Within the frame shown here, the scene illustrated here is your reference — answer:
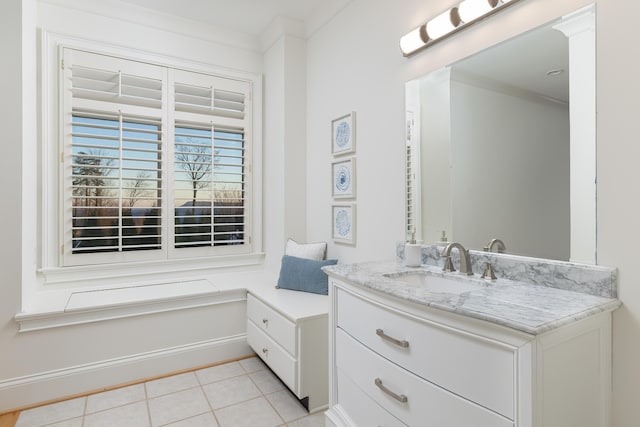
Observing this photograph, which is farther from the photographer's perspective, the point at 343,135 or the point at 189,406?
the point at 343,135

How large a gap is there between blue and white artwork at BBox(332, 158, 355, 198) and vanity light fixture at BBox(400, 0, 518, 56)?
0.80 m

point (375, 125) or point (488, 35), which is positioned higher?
point (488, 35)

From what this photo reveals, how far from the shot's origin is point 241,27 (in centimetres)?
312

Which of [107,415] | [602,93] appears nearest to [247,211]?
[107,415]

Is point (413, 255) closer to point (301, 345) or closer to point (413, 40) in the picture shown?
point (301, 345)

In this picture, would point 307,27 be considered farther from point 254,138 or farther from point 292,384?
point 292,384

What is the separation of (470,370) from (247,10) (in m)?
2.97

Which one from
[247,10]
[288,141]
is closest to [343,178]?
[288,141]

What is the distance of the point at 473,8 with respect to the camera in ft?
5.11

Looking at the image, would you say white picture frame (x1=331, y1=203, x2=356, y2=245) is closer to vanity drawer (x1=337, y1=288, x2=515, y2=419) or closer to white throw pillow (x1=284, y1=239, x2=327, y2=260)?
white throw pillow (x1=284, y1=239, x2=327, y2=260)

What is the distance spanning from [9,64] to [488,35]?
2647 millimetres

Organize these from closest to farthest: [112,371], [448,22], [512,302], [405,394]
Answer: [512,302] < [405,394] < [448,22] < [112,371]

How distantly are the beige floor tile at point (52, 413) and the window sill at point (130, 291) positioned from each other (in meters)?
0.47

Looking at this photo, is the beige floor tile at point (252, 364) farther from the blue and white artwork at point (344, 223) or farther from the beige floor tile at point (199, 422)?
the blue and white artwork at point (344, 223)
